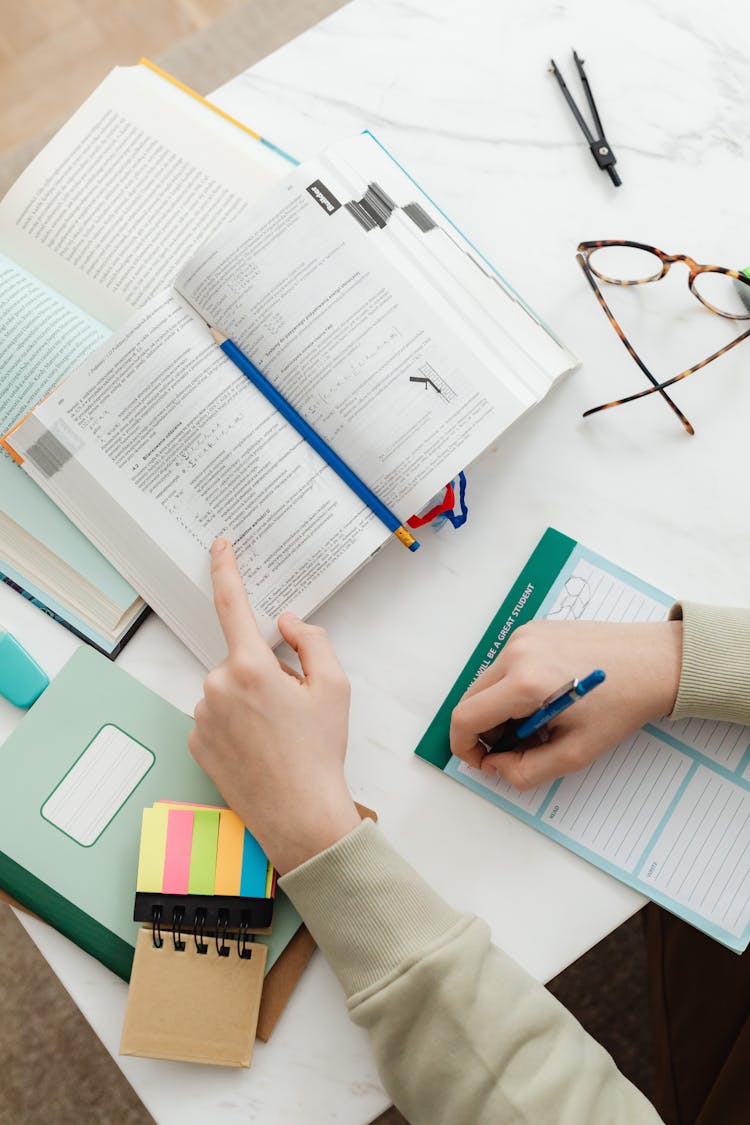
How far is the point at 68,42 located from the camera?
153cm

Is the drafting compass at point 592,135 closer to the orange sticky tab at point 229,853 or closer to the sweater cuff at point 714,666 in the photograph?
the sweater cuff at point 714,666

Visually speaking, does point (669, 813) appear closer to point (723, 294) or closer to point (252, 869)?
point (252, 869)

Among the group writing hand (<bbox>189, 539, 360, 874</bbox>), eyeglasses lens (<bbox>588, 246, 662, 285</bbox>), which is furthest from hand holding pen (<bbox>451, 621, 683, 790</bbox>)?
eyeglasses lens (<bbox>588, 246, 662, 285</bbox>)

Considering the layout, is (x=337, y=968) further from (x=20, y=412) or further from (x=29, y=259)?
(x=29, y=259)

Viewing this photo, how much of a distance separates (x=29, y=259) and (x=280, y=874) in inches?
23.3

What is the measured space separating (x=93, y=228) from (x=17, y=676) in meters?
0.41

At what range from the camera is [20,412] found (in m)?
0.80

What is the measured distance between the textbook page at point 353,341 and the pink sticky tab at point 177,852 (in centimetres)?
30

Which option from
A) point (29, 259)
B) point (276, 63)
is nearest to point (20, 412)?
point (29, 259)

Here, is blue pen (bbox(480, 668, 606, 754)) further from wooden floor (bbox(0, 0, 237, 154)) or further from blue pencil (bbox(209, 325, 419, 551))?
wooden floor (bbox(0, 0, 237, 154))

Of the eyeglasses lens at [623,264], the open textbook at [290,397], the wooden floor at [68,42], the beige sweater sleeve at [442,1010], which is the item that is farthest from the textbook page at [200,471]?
the wooden floor at [68,42]

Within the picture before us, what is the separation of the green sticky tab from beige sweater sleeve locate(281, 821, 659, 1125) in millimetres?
67

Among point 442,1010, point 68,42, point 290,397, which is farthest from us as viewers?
point 68,42

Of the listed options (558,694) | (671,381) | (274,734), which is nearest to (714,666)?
(558,694)
